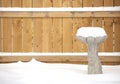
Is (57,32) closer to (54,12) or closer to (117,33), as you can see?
(54,12)

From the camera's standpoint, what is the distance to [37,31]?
582 centimetres

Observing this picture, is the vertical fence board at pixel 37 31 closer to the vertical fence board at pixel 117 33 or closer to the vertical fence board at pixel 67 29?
the vertical fence board at pixel 67 29

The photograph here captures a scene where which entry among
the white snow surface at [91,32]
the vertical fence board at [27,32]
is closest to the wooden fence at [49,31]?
the vertical fence board at [27,32]

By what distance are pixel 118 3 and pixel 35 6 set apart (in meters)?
1.70

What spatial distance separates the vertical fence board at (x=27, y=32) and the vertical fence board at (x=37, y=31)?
0.08m

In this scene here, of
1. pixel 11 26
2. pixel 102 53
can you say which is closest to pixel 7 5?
pixel 11 26

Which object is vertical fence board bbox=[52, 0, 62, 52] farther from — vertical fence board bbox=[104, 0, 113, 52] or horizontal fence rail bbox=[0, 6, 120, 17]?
vertical fence board bbox=[104, 0, 113, 52]

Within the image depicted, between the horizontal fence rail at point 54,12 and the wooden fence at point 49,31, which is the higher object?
the horizontal fence rail at point 54,12

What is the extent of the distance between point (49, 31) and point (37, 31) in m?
0.25

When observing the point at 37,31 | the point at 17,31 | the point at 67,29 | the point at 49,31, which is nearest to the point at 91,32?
the point at 67,29

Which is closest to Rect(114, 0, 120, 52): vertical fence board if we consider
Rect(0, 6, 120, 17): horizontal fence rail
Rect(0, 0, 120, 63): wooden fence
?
Rect(0, 0, 120, 63): wooden fence

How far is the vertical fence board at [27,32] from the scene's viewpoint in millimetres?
A: 5807

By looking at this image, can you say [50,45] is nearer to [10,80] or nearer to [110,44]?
Result: [110,44]

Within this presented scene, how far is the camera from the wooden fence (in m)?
5.77
